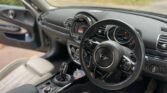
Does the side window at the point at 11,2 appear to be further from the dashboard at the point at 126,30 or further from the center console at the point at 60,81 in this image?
the center console at the point at 60,81

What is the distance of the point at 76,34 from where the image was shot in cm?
256

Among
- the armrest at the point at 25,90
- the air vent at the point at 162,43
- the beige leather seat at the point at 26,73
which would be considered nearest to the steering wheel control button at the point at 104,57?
the air vent at the point at 162,43

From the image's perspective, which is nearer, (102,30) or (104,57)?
(104,57)

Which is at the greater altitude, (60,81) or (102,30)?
(102,30)

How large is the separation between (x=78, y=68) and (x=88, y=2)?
1.99 feet

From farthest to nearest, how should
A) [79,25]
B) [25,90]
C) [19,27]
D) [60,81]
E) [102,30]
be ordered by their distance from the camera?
[19,27] < [60,81] < [79,25] < [102,30] < [25,90]

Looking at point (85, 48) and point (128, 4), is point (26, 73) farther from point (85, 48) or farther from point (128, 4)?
point (128, 4)

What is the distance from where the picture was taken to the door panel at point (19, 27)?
11.1 ft

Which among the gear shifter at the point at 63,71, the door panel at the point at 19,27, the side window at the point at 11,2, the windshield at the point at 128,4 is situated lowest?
the gear shifter at the point at 63,71

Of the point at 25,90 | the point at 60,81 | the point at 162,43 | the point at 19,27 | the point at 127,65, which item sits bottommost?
the point at 60,81

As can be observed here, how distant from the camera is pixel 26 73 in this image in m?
2.87

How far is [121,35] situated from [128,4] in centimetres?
50

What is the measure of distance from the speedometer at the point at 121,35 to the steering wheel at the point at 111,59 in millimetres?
52

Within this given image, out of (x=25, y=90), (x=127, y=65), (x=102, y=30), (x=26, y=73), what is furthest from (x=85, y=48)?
(x=26, y=73)
